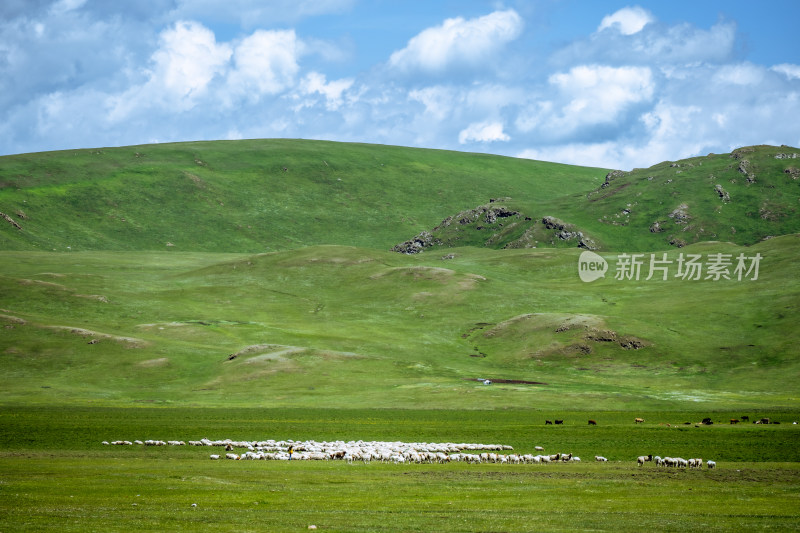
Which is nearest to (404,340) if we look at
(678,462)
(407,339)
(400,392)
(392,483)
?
(407,339)

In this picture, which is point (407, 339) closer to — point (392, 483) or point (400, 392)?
point (400, 392)

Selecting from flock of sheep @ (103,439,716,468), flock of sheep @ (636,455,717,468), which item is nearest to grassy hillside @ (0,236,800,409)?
flock of sheep @ (103,439,716,468)

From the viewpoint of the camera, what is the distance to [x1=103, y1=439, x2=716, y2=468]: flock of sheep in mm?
52438

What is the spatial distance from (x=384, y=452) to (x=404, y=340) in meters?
83.9

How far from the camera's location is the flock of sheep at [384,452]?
5244 centimetres

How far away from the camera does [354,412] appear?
8606cm

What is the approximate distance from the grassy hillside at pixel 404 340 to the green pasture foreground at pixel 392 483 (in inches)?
973

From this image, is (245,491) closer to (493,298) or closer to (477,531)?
(477,531)

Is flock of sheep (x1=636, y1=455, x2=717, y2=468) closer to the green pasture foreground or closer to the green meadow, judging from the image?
the green pasture foreground

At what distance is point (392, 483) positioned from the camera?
42.1 meters

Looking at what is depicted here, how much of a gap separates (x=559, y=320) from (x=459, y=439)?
7663 centimetres

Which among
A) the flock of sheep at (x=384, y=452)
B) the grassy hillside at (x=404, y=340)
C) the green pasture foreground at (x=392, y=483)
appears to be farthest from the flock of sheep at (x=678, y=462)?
the grassy hillside at (x=404, y=340)

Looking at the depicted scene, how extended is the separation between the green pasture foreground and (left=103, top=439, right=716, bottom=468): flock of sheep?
1.83 metres

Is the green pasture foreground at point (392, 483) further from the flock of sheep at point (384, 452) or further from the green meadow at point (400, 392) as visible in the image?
the flock of sheep at point (384, 452)
